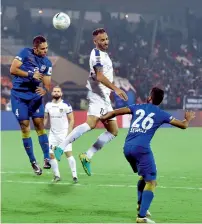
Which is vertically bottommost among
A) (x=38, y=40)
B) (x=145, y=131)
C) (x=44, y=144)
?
(x=44, y=144)

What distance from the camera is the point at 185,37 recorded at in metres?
42.4

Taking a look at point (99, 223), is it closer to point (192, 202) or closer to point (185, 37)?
point (192, 202)

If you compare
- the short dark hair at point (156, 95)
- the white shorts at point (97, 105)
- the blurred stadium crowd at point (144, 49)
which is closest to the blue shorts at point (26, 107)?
the white shorts at point (97, 105)

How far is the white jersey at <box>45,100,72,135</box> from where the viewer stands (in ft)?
46.8

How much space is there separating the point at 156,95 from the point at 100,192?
3.55m

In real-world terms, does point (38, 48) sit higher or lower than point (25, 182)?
higher

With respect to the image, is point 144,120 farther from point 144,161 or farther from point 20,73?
point 20,73

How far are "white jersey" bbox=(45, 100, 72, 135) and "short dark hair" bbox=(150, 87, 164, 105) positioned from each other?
17.7ft

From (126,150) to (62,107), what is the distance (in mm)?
5446

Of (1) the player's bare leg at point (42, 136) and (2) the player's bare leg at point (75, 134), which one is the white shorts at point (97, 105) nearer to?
(2) the player's bare leg at point (75, 134)

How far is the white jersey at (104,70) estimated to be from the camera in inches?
449

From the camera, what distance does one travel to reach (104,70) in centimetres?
1159

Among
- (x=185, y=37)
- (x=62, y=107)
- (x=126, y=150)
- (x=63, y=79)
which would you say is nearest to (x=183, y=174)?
(x=62, y=107)

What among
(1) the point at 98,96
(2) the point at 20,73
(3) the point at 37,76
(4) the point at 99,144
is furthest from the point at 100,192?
(2) the point at 20,73
